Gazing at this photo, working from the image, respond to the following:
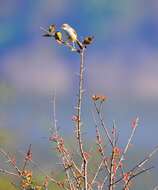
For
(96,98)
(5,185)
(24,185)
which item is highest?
(5,185)

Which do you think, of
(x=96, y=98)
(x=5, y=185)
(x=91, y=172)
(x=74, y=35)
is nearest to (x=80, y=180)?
(x=91, y=172)

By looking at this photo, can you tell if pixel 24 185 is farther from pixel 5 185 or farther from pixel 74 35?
pixel 5 185

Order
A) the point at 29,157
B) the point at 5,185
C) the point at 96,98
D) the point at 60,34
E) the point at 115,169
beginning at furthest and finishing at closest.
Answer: the point at 5,185 < the point at 29,157 < the point at 115,169 < the point at 96,98 < the point at 60,34

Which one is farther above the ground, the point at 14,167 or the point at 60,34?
the point at 60,34

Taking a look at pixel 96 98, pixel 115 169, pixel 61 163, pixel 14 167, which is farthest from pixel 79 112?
pixel 14 167

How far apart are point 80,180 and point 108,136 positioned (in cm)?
152

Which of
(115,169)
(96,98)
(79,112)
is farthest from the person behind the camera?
(115,169)

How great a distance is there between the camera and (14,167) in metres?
12.6

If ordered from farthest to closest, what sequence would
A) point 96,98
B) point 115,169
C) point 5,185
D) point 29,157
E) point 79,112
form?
point 5,185 < point 29,157 < point 115,169 < point 96,98 < point 79,112

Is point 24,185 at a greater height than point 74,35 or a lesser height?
lesser

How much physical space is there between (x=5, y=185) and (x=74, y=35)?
60.6 m

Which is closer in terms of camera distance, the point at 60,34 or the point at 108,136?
the point at 60,34

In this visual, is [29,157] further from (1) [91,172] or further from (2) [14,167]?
(1) [91,172]

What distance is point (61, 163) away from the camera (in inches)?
444
